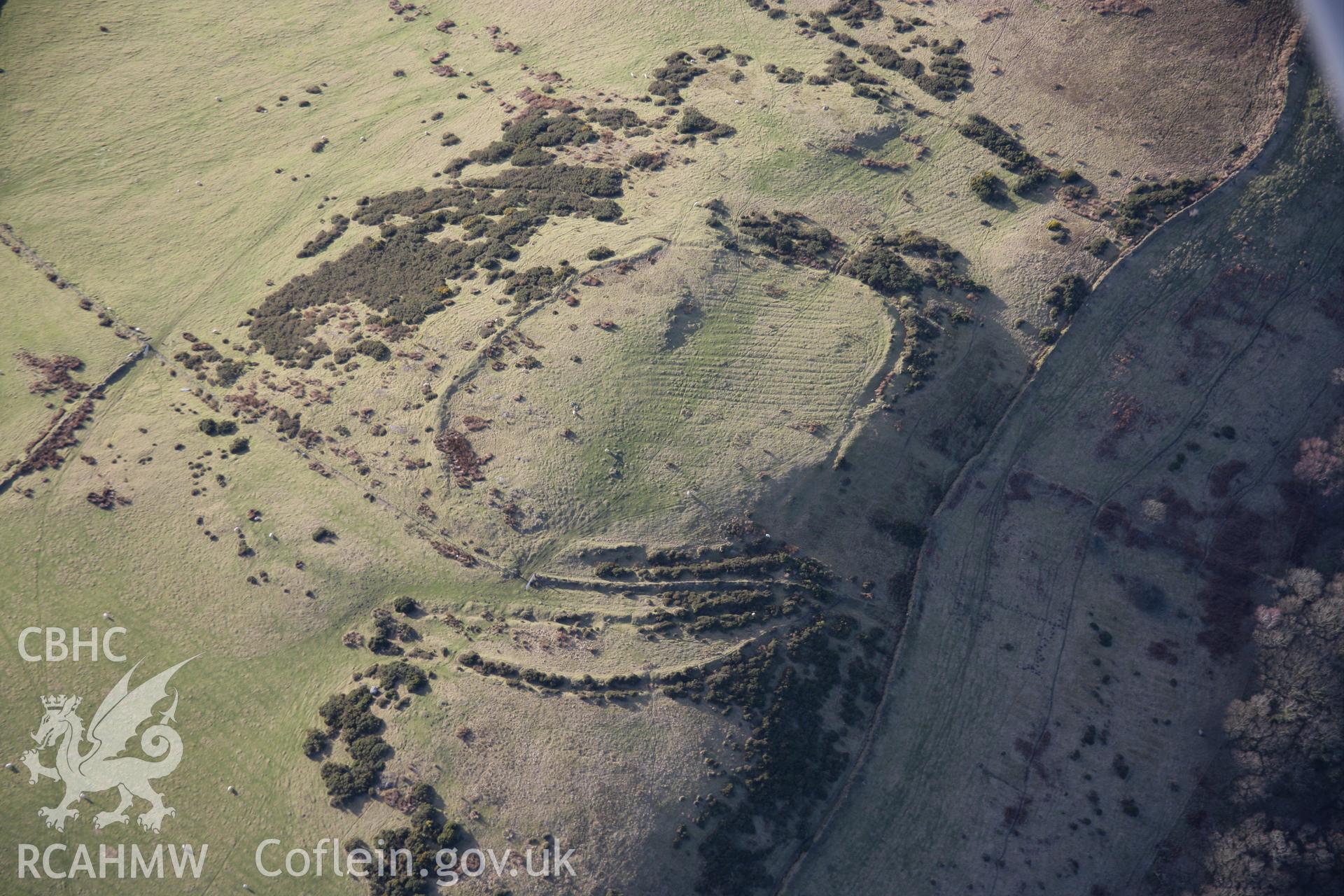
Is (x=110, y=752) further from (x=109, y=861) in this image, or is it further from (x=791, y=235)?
(x=791, y=235)

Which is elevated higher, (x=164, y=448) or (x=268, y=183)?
(x=268, y=183)

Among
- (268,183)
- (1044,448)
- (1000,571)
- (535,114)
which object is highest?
(535,114)

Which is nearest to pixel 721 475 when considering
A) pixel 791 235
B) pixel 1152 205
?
pixel 791 235

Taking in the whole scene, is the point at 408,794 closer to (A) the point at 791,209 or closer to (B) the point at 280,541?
(B) the point at 280,541

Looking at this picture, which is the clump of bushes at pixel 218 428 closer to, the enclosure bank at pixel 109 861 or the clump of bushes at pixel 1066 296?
Answer: the enclosure bank at pixel 109 861

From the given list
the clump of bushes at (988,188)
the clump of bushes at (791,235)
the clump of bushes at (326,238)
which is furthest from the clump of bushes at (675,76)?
the clump of bushes at (326,238)

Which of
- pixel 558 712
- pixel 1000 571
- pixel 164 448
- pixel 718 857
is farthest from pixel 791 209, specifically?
pixel 164 448

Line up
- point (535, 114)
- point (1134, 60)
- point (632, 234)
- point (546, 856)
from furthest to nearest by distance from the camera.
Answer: point (535, 114) → point (1134, 60) → point (632, 234) → point (546, 856)

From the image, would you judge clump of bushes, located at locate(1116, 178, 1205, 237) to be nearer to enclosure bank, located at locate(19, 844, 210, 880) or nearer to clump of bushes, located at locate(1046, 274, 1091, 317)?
clump of bushes, located at locate(1046, 274, 1091, 317)
